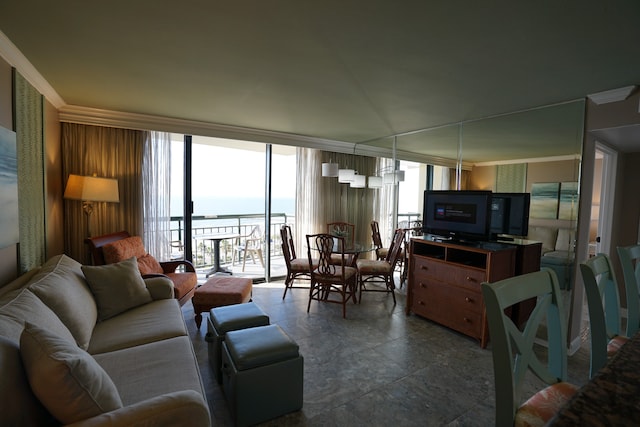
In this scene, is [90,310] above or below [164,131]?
below

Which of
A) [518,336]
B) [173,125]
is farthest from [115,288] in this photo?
[518,336]

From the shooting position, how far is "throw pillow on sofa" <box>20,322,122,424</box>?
103cm

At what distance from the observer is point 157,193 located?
12.8 feet

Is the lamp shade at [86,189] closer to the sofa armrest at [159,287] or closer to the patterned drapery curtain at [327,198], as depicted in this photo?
the sofa armrest at [159,287]

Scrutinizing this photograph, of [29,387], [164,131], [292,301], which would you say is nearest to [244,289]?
[292,301]

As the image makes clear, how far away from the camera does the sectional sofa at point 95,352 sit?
1.03 metres

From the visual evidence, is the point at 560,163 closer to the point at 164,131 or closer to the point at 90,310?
the point at 90,310

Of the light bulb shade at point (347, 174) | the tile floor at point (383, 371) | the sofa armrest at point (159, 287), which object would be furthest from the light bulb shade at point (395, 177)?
the sofa armrest at point (159, 287)

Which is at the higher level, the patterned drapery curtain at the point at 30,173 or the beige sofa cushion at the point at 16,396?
the patterned drapery curtain at the point at 30,173

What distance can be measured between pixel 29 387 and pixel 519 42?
290 cm

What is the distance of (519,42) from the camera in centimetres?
177

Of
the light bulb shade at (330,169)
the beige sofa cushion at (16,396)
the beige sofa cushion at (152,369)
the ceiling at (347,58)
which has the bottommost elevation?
the beige sofa cushion at (152,369)

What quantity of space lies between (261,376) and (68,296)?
1302mm

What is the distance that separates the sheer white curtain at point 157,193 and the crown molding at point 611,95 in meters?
4.66
